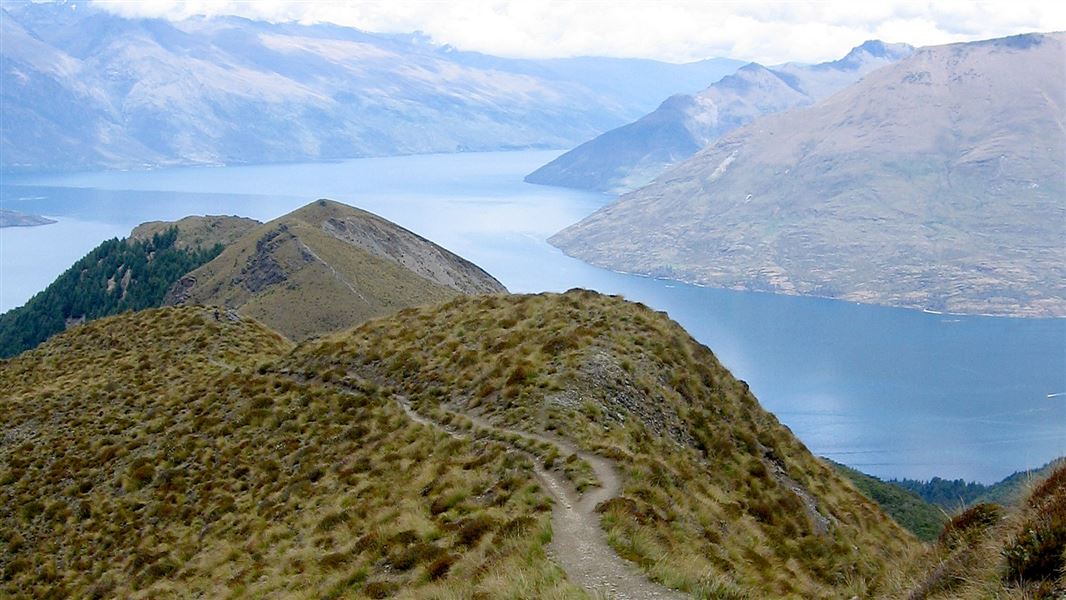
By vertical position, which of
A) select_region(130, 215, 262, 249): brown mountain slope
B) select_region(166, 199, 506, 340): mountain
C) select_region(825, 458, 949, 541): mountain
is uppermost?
select_region(130, 215, 262, 249): brown mountain slope

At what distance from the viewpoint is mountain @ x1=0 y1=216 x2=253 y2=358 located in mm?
126250

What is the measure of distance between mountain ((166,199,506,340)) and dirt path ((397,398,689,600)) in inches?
2377

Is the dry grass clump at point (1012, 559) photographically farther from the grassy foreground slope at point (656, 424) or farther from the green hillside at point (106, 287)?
the green hillside at point (106, 287)

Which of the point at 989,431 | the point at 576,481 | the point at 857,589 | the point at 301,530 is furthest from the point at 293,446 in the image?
the point at 989,431

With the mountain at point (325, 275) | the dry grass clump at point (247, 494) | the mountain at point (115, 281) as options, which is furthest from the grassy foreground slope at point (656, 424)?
the mountain at point (115, 281)

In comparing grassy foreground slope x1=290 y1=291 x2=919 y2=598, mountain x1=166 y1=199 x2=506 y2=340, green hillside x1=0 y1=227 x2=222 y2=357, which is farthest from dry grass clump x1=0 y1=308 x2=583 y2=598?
green hillside x1=0 y1=227 x2=222 y2=357

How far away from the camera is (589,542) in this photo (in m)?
13.7

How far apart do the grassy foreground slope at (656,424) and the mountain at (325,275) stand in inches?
1931

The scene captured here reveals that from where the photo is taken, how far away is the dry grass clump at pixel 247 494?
14562 millimetres

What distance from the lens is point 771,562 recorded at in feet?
50.8

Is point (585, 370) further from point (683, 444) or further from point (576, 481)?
point (576, 481)

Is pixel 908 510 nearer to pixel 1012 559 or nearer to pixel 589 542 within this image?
pixel 589 542

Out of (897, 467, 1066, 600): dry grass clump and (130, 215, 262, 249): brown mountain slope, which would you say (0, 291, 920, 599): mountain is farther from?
(130, 215, 262, 249): brown mountain slope

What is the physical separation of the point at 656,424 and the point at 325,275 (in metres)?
79.4
